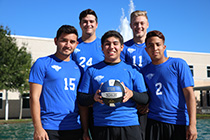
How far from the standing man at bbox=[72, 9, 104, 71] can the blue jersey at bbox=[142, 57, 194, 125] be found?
1.02 meters

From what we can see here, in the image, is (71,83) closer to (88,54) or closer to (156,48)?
(88,54)

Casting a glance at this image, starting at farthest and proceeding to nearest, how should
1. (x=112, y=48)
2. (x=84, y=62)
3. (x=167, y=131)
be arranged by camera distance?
(x=84, y=62)
(x=167, y=131)
(x=112, y=48)

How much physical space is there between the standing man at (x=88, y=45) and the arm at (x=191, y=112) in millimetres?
1387

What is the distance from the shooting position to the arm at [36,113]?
116 inches

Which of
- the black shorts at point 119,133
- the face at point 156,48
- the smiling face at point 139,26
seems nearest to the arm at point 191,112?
the face at point 156,48

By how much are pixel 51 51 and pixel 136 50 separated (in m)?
23.8

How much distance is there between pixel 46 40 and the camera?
87.1 feet

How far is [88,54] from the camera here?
Answer: 3762 mm

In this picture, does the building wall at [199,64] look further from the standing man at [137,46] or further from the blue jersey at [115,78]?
the blue jersey at [115,78]

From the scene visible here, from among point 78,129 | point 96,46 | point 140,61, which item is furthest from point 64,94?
point 140,61

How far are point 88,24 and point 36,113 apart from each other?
5.30 ft

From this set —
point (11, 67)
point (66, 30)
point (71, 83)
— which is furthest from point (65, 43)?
point (11, 67)

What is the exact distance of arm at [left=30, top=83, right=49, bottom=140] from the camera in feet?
9.64

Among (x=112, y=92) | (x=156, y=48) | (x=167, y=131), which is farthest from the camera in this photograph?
(x=156, y=48)
